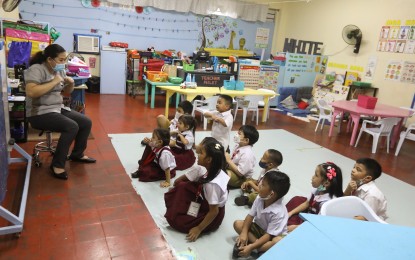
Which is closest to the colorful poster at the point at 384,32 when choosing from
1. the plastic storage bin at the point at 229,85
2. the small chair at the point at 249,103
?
the small chair at the point at 249,103

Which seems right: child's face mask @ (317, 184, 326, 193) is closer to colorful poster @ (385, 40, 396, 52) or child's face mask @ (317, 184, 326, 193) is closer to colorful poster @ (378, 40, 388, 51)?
colorful poster @ (385, 40, 396, 52)

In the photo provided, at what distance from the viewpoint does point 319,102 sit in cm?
626

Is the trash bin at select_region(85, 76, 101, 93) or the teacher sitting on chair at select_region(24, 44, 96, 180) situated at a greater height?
the teacher sitting on chair at select_region(24, 44, 96, 180)

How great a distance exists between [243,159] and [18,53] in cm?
331

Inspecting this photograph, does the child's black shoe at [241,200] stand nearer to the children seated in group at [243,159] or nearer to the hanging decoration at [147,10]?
the children seated in group at [243,159]

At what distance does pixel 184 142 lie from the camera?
3.55 metres

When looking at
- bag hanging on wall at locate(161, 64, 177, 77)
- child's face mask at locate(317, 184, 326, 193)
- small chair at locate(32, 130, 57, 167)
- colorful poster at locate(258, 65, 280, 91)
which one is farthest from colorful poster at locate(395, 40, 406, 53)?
small chair at locate(32, 130, 57, 167)

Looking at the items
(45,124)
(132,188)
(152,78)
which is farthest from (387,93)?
(45,124)

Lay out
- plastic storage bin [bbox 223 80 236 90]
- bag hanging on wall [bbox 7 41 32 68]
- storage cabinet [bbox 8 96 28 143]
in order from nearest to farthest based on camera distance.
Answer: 1. storage cabinet [bbox 8 96 28 143]
2. bag hanging on wall [bbox 7 41 32 68]
3. plastic storage bin [bbox 223 80 236 90]

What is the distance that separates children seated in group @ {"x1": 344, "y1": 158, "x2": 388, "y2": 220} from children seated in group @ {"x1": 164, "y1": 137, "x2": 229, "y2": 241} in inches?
41.9

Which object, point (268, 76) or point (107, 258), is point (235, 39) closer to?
point (268, 76)

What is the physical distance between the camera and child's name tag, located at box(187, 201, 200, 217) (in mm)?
2388

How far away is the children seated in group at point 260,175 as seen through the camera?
9.20 ft

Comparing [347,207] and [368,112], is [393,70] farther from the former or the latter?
[347,207]
